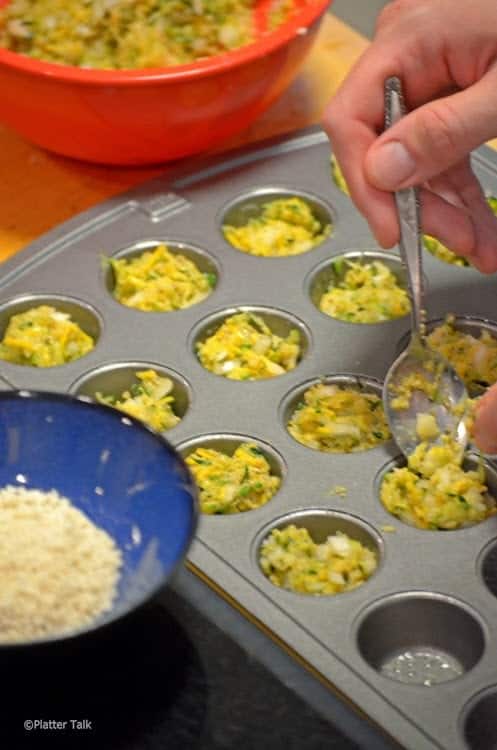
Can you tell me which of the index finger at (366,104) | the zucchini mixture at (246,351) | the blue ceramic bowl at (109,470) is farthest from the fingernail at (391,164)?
the blue ceramic bowl at (109,470)

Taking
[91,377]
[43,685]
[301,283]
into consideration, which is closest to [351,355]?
[301,283]

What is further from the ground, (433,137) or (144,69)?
(433,137)

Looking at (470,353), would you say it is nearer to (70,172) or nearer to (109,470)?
(109,470)

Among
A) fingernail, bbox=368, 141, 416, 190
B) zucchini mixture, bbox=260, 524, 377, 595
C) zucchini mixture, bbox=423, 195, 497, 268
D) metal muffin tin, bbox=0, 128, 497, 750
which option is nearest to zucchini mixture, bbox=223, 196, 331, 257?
metal muffin tin, bbox=0, 128, 497, 750

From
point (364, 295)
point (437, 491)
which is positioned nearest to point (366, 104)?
point (364, 295)

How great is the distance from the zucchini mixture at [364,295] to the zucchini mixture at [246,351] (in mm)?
110

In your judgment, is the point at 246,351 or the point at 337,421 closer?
the point at 337,421

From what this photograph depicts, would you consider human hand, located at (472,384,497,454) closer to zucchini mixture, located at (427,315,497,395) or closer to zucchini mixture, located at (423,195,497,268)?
zucchini mixture, located at (427,315,497,395)

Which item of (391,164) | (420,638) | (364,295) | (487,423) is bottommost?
(420,638)

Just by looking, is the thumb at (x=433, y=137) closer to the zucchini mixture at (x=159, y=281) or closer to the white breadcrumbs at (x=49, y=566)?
the zucchini mixture at (x=159, y=281)

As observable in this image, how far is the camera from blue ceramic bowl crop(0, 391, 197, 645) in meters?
1.68

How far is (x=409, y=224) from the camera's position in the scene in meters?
2.05

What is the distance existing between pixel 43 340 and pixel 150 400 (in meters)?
0.23

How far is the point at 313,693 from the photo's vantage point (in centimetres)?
166
